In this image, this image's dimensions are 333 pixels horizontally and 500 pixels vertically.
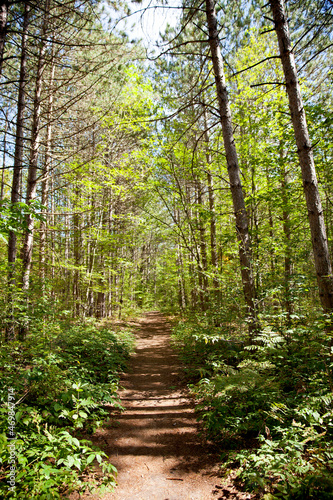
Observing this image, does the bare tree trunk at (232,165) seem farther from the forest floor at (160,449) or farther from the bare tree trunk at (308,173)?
the forest floor at (160,449)

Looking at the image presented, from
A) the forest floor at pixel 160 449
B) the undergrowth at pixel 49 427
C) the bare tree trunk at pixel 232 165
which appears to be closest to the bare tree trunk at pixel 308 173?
the bare tree trunk at pixel 232 165

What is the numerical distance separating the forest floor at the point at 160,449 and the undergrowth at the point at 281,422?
0.22 meters

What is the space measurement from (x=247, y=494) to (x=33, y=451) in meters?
2.23

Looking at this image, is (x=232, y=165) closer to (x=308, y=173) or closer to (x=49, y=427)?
(x=308, y=173)

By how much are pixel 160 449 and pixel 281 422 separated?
66.7 inches

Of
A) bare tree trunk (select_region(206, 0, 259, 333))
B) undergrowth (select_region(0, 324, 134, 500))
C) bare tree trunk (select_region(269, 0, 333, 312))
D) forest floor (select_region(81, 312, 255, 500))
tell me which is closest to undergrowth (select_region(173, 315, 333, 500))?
forest floor (select_region(81, 312, 255, 500))

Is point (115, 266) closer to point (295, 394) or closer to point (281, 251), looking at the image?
point (281, 251)

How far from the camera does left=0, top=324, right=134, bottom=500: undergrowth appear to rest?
2313 millimetres

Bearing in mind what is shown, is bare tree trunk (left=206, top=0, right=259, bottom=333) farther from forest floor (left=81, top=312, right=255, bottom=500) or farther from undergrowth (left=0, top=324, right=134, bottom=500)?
undergrowth (left=0, top=324, right=134, bottom=500)

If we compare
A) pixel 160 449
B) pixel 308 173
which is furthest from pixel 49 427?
pixel 308 173

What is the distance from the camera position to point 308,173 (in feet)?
11.7

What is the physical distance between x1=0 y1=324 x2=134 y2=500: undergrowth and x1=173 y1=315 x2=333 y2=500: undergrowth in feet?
4.95

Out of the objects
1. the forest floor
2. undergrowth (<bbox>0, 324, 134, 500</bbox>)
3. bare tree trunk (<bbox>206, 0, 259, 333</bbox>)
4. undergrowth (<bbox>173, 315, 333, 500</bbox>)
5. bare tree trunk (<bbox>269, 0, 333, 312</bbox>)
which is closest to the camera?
undergrowth (<bbox>173, 315, 333, 500</bbox>)

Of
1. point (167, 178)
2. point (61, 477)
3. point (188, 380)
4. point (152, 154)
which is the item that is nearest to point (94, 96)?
point (152, 154)
